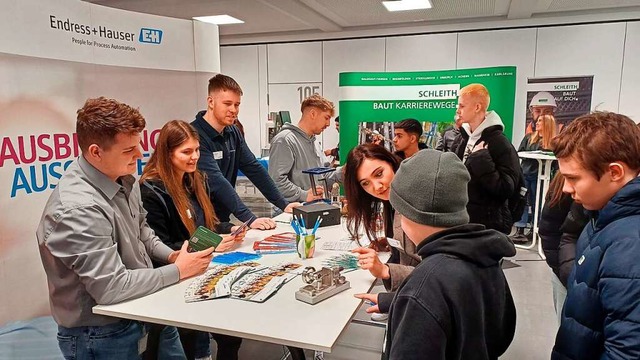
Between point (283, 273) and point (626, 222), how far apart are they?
1.21m

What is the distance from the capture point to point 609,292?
103 centimetres

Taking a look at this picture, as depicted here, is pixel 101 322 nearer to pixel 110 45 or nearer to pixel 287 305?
pixel 287 305

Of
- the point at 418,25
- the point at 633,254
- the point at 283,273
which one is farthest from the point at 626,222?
the point at 418,25

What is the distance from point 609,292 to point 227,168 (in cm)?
235

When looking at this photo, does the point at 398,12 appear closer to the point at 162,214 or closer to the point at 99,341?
the point at 162,214

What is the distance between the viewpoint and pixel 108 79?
2.74 m

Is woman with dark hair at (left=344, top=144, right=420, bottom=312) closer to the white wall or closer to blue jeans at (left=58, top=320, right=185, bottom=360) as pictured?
blue jeans at (left=58, top=320, right=185, bottom=360)

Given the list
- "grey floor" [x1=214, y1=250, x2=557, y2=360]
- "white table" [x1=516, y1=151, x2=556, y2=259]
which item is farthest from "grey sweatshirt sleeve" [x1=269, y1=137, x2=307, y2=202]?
"white table" [x1=516, y1=151, x2=556, y2=259]

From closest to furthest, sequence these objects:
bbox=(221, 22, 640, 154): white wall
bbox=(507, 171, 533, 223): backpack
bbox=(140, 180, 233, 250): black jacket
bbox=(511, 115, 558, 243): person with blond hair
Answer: bbox=(140, 180, 233, 250): black jacket
bbox=(507, 171, 533, 223): backpack
bbox=(511, 115, 558, 243): person with blond hair
bbox=(221, 22, 640, 154): white wall

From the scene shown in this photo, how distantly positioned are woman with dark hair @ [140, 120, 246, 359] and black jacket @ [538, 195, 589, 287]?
4.70ft

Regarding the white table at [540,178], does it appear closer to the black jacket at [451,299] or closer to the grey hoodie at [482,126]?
the grey hoodie at [482,126]

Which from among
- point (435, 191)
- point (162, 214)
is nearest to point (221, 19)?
point (162, 214)

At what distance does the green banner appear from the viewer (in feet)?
14.7

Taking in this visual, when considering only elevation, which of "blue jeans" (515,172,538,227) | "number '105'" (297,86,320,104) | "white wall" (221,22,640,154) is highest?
"white wall" (221,22,640,154)
